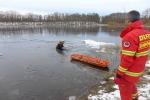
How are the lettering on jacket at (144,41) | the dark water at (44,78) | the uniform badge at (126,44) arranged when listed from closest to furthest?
the uniform badge at (126,44), the lettering on jacket at (144,41), the dark water at (44,78)

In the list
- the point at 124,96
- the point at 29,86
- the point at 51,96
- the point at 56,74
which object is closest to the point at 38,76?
the point at 56,74

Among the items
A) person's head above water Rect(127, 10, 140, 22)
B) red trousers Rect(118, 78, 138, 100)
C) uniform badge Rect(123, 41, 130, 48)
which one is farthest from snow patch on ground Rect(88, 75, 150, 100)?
person's head above water Rect(127, 10, 140, 22)

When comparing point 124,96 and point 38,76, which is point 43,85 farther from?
point 124,96

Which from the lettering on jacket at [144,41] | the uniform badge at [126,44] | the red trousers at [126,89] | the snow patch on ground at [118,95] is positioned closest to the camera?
the uniform badge at [126,44]

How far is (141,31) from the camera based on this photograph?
4395 mm

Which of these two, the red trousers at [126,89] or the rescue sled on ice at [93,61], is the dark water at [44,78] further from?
the red trousers at [126,89]

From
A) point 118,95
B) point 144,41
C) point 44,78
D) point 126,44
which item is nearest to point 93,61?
point 44,78

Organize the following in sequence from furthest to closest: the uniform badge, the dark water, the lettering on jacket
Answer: the dark water → the lettering on jacket → the uniform badge

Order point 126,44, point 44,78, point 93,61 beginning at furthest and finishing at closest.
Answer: point 93,61 < point 44,78 < point 126,44

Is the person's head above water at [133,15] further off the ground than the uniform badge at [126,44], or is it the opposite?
the person's head above water at [133,15]

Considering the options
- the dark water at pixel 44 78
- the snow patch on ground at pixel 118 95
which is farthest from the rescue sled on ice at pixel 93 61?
the snow patch on ground at pixel 118 95

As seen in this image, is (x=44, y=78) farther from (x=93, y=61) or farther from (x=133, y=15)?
(x=133, y=15)

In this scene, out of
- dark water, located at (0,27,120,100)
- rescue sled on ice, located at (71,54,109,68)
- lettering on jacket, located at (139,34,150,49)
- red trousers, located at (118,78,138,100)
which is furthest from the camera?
rescue sled on ice, located at (71,54,109,68)

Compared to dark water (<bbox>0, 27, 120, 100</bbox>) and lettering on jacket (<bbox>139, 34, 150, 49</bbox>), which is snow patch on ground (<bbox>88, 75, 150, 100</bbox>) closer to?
dark water (<bbox>0, 27, 120, 100</bbox>)
